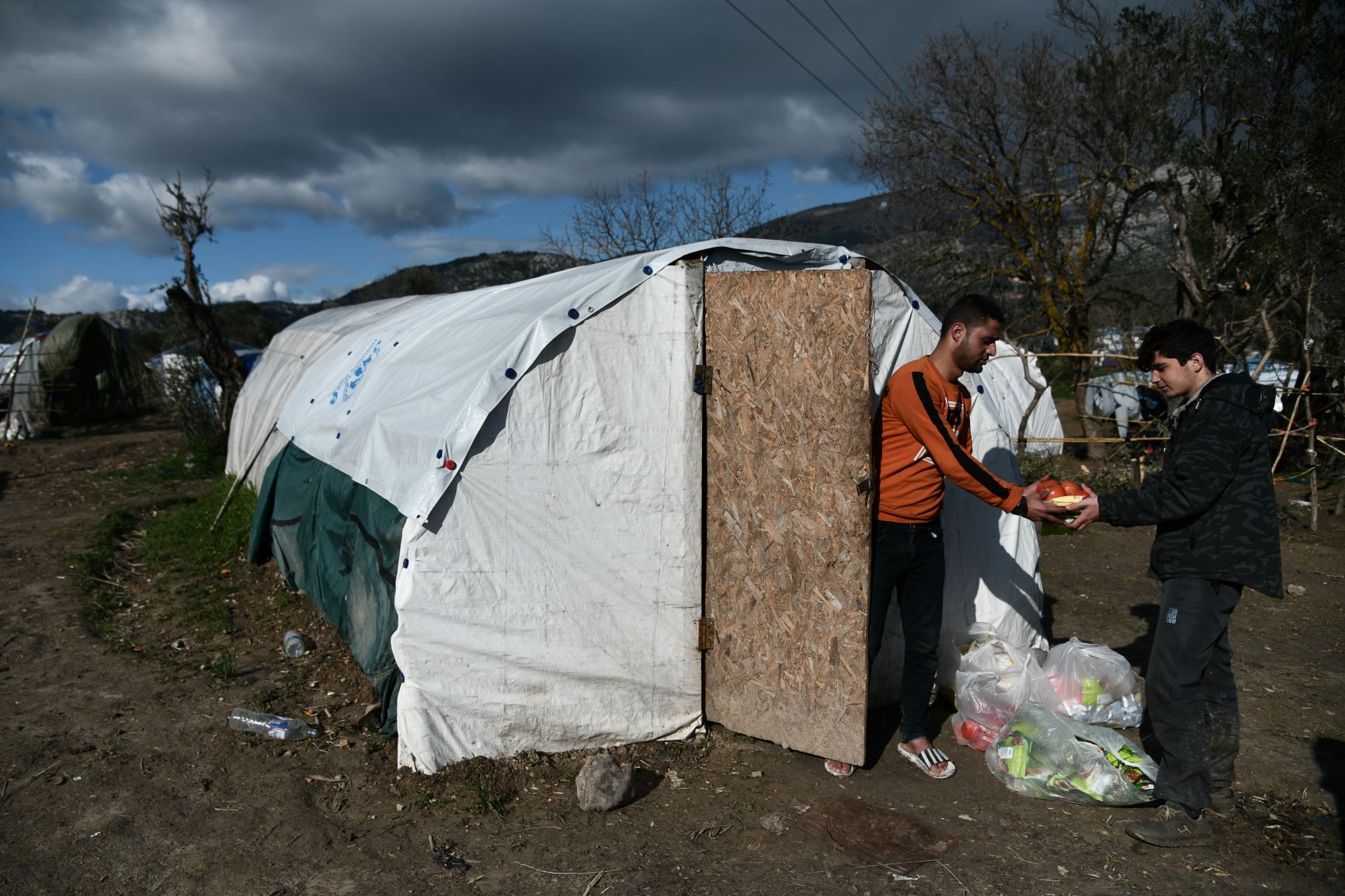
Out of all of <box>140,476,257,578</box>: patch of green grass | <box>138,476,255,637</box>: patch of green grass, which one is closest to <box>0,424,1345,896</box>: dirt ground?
<box>138,476,255,637</box>: patch of green grass

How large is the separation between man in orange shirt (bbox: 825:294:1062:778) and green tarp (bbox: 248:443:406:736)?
98.6 inches

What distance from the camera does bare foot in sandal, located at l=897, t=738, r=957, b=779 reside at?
4133 mm

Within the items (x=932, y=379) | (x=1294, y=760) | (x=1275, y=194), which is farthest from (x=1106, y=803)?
(x=1275, y=194)

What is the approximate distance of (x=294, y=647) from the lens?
5.93 metres

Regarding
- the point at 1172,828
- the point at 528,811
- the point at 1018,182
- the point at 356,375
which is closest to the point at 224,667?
the point at 356,375

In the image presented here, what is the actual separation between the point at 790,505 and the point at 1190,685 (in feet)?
5.99

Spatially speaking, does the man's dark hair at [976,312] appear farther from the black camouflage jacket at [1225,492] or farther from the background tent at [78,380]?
the background tent at [78,380]

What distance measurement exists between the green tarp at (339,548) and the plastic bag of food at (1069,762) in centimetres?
313

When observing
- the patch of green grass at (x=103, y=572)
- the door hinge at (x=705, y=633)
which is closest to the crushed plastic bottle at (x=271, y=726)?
the door hinge at (x=705, y=633)

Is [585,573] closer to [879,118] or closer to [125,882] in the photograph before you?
[125,882]

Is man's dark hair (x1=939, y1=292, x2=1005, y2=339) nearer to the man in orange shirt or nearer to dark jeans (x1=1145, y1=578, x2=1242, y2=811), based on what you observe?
the man in orange shirt

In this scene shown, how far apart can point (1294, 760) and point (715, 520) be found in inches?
120

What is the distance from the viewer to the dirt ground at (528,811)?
339cm

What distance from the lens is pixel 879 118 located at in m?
15.9
